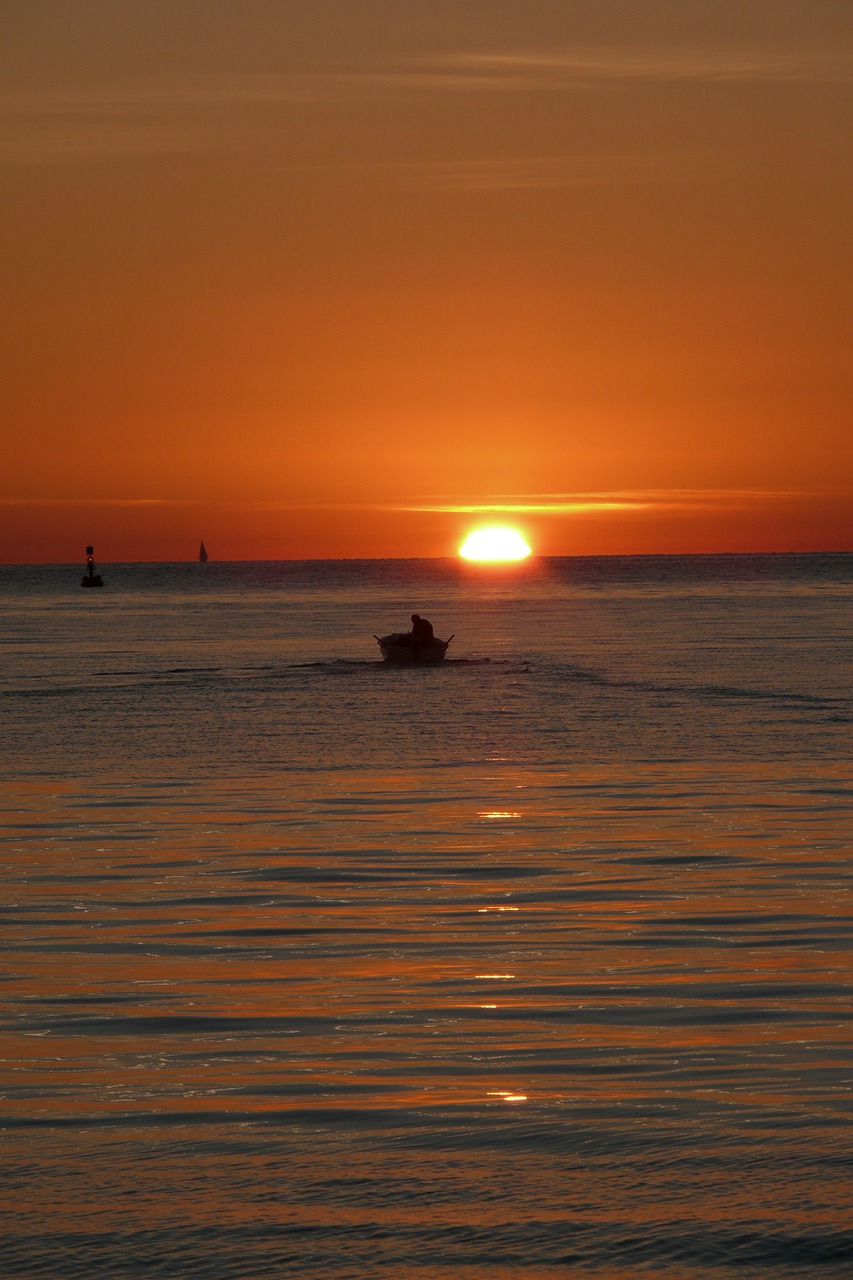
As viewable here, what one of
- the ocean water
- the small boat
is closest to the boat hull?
the small boat

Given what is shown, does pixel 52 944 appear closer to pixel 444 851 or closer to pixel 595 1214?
pixel 444 851

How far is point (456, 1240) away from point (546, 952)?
616 cm

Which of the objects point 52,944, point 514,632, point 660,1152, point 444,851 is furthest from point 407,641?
point 660,1152

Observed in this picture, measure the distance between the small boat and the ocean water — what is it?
90.7 feet

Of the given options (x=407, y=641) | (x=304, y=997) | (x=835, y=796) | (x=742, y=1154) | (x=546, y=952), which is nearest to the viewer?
(x=742, y=1154)

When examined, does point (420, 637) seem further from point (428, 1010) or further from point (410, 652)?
point (428, 1010)

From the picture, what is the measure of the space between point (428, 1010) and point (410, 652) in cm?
4818

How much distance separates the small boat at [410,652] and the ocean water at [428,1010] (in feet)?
90.7

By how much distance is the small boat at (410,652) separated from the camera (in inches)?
2355

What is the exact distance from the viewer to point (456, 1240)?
7.55 metres

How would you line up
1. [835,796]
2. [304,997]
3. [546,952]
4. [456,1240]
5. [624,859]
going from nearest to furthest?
[456,1240]
[304,997]
[546,952]
[624,859]
[835,796]

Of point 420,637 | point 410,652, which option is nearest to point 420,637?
point 420,637

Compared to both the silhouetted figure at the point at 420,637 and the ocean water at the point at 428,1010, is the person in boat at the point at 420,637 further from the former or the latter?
the ocean water at the point at 428,1010

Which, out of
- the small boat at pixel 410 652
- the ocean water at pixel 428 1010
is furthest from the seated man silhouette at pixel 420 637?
the ocean water at pixel 428 1010
